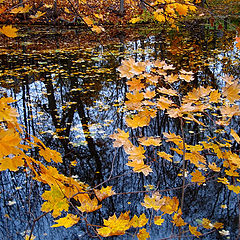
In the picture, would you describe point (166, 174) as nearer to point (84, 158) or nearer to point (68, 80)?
point (84, 158)

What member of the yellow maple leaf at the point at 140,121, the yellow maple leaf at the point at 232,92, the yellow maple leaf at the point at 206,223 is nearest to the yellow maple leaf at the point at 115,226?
the yellow maple leaf at the point at 140,121

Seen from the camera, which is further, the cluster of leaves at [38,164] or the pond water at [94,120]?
the pond water at [94,120]

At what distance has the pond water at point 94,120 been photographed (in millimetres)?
2535

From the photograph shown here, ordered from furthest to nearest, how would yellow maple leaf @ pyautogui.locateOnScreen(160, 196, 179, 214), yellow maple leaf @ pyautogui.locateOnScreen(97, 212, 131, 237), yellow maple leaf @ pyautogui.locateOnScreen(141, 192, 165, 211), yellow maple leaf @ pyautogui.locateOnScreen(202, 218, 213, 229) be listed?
yellow maple leaf @ pyautogui.locateOnScreen(202, 218, 213, 229) → yellow maple leaf @ pyautogui.locateOnScreen(141, 192, 165, 211) → yellow maple leaf @ pyautogui.locateOnScreen(160, 196, 179, 214) → yellow maple leaf @ pyautogui.locateOnScreen(97, 212, 131, 237)

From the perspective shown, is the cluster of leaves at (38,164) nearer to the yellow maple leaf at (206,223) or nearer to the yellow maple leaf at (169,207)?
the yellow maple leaf at (169,207)

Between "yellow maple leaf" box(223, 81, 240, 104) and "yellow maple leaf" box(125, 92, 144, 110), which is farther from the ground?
"yellow maple leaf" box(223, 81, 240, 104)

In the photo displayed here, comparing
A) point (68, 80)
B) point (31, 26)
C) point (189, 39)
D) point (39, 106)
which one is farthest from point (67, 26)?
point (39, 106)

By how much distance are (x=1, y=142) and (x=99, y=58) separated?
749 cm

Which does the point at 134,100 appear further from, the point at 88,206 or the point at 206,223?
the point at 206,223

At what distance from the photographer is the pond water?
2.54 m

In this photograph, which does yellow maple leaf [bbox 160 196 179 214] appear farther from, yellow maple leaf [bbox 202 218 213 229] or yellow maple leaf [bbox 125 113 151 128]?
yellow maple leaf [bbox 202 218 213 229]

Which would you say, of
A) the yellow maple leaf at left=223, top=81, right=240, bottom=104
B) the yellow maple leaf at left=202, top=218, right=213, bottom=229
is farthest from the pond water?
the yellow maple leaf at left=223, top=81, right=240, bottom=104

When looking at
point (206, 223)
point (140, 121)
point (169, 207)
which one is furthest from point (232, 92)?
point (206, 223)

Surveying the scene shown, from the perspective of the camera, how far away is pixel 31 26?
1442 cm
